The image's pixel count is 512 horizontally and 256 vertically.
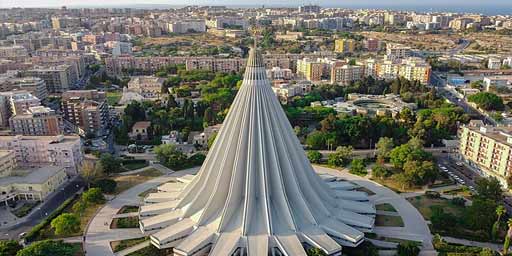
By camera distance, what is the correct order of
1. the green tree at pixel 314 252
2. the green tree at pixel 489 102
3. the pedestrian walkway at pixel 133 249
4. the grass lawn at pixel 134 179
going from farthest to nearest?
the green tree at pixel 489 102
the grass lawn at pixel 134 179
the pedestrian walkway at pixel 133 249
the green tree at pixel 314 252

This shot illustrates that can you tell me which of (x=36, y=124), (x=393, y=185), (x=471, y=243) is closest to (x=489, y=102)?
(x=393, y=185)

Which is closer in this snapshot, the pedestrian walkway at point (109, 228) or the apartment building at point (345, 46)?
the pedestrian walkway at point (109, 228)

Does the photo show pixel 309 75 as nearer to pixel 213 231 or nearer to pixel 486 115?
pixel 486 115

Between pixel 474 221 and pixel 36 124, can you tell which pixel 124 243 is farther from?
pixel 36 124

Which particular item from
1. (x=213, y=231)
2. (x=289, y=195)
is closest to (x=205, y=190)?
(x=213, y=231)

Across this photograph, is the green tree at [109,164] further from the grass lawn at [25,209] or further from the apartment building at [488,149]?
the apartment building at [488,149]

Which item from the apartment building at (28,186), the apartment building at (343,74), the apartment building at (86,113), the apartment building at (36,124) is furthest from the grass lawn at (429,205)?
the apartment building at (343,74)

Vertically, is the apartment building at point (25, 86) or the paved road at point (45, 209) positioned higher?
the apartment building at point (25, 86)

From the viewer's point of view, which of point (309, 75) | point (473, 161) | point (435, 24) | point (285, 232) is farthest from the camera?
point (435, 24)
